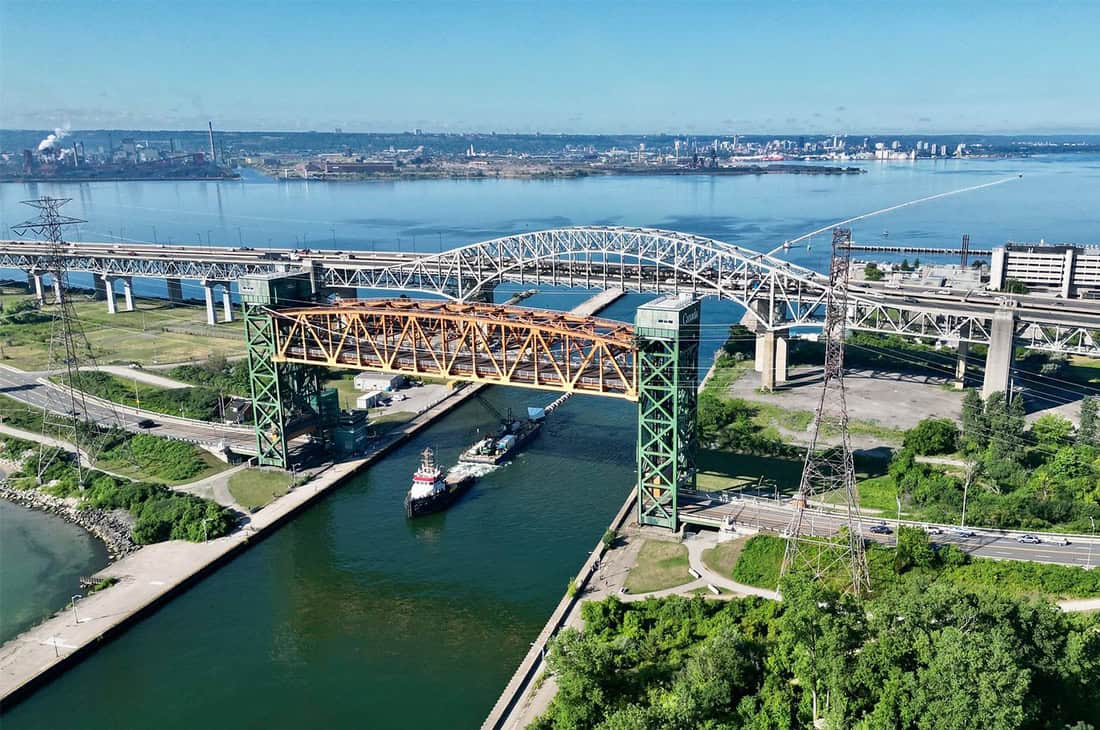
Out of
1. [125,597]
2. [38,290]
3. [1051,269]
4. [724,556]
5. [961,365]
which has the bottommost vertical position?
[125,597]

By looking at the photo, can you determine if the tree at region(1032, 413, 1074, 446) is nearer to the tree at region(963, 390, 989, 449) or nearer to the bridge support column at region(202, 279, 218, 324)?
the tree at region(963, 390, 989, 449)

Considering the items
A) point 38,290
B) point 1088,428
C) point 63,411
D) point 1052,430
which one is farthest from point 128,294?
point 1088,428

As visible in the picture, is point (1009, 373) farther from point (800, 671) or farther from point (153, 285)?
point (153, 285)

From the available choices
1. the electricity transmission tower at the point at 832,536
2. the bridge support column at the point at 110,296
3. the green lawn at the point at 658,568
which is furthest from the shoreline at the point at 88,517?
the bridge support column at the point at 110,296

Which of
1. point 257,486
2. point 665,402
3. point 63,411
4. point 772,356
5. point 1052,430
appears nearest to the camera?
point 665,402

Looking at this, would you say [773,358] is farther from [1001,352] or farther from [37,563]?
[37,563]

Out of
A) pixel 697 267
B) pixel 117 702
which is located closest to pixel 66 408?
pixel 117 702
